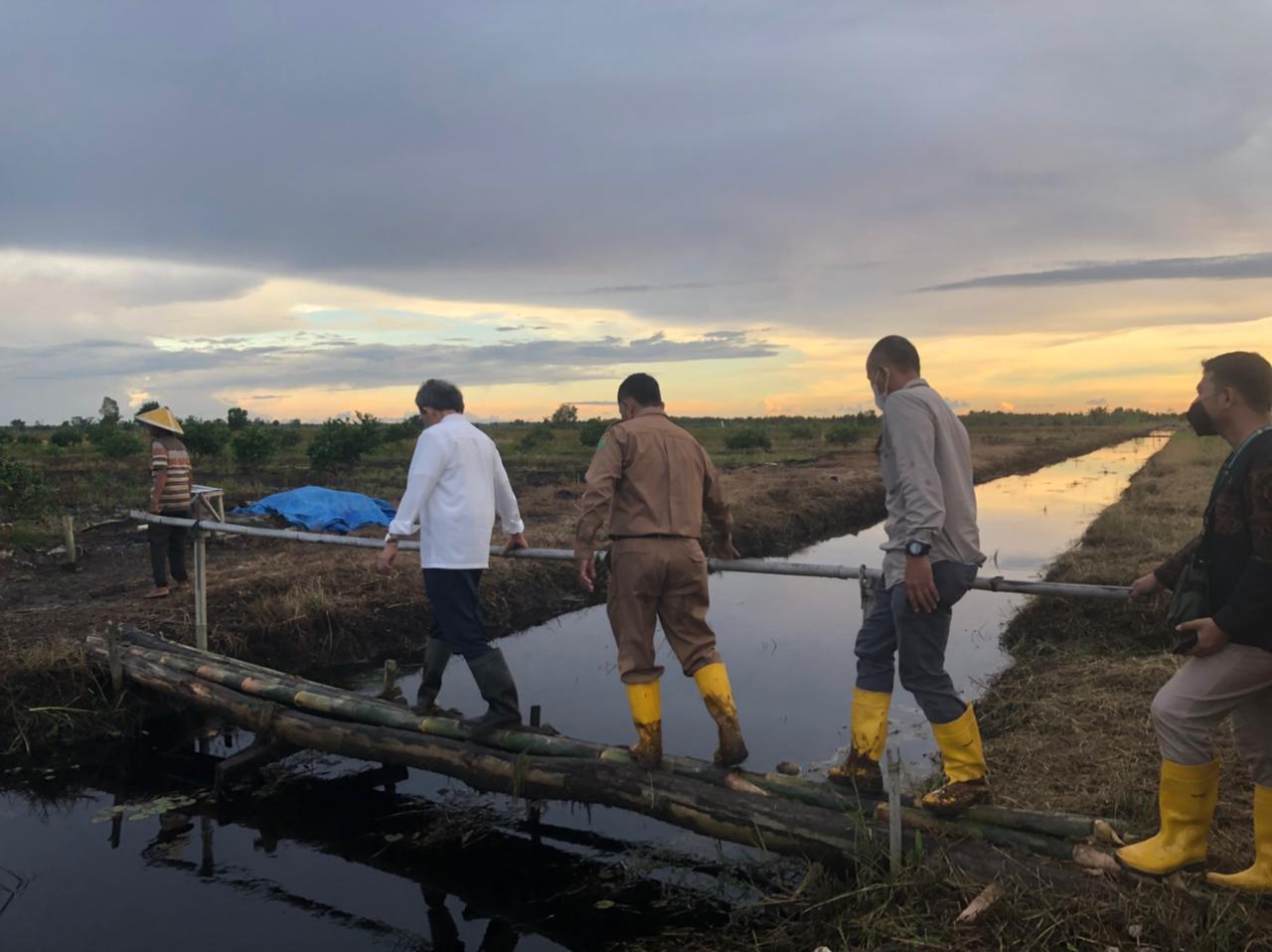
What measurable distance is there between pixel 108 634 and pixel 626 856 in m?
4.62

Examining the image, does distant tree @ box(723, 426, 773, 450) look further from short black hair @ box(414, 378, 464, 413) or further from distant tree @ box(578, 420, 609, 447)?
short black hair @ box(414, 378, 464, 413)

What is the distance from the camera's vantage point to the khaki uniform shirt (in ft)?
15.0

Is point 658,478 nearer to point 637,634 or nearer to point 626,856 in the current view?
point 637,634

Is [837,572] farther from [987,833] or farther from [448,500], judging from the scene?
[448,500]

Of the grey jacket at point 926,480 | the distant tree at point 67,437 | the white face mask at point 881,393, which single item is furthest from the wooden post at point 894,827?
the distant tree at point 67,437

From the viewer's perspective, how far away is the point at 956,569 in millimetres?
3855

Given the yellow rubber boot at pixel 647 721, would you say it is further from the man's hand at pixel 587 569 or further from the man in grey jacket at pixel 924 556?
the man in grey jacket at pixel 924 556

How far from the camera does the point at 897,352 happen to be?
4.04m

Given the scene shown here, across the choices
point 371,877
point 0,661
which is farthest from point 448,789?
point 0,661

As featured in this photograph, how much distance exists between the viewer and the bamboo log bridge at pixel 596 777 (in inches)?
155

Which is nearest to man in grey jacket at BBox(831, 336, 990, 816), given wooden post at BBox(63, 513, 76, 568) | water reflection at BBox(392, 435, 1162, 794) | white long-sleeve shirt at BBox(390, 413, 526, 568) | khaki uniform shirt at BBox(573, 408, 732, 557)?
khaki uniform shirt at BBox(573, 408, 732, 557)

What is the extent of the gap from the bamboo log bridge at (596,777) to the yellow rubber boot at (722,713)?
3.5 inches

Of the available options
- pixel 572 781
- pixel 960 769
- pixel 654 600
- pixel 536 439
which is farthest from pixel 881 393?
pixel 536 439

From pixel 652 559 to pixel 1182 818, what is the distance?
2436 millimetres
